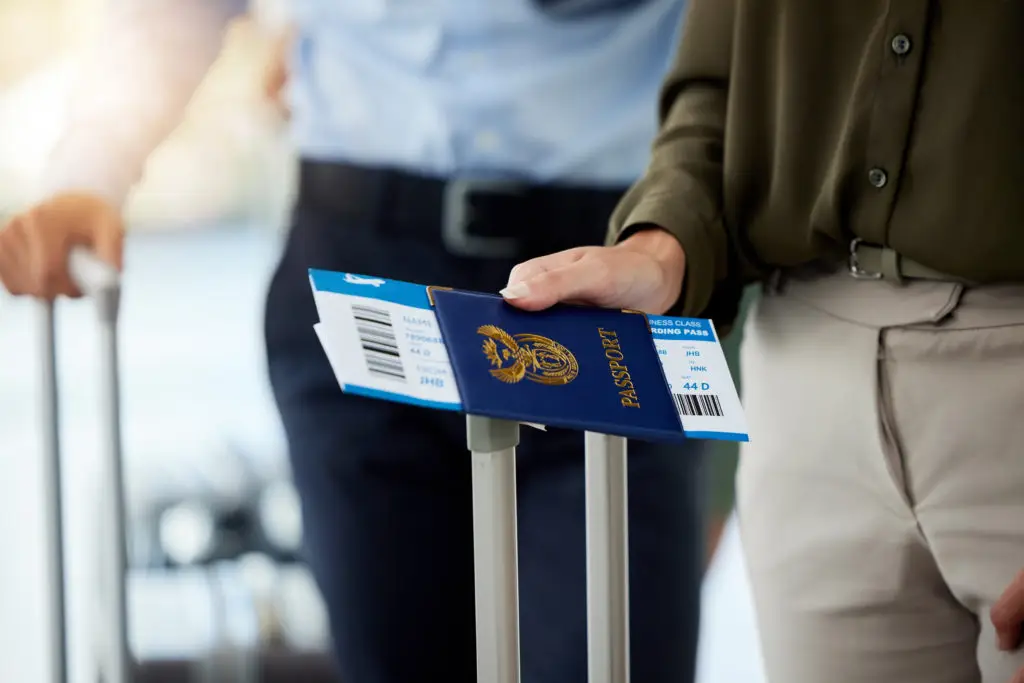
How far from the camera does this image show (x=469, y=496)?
3.21 ft

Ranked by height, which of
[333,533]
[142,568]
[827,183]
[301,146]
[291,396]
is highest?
[301,146]

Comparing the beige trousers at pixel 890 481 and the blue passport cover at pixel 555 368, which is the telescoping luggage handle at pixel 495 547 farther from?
the beige trousers at pixel 890 481

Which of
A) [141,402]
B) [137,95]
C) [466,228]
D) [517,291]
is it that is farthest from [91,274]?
[517,291]

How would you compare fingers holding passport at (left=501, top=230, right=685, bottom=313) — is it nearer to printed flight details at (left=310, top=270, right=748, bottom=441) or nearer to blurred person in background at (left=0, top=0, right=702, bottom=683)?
printed flight details at (left=310, top=270, right=748, bottom=441)

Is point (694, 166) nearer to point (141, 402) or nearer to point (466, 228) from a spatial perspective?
point (466, 228)

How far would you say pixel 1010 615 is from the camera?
0.59 m

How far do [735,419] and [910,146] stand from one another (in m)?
0.23

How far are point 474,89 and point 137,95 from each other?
1.13 feet

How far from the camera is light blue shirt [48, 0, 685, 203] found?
1009 mm

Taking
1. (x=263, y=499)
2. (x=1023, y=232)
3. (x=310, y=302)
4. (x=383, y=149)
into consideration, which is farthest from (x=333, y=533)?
(x=1023, y=232)

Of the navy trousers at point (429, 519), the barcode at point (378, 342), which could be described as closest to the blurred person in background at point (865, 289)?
the barcode at point (378, 342)

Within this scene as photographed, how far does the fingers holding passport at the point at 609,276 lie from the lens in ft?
1.78

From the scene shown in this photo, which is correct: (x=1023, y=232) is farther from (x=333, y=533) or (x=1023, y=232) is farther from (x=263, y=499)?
(x=263, y=499)

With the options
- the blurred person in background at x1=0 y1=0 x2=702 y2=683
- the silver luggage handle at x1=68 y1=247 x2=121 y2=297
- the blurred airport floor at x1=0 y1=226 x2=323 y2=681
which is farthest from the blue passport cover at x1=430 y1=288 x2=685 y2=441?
the blurred airport floor at x1=0 y1=226 x2=323 y2=681
